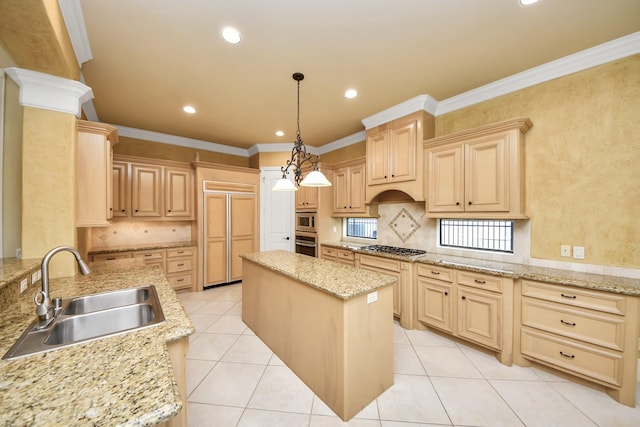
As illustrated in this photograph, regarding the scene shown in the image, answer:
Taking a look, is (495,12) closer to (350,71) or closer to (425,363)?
(350,71)

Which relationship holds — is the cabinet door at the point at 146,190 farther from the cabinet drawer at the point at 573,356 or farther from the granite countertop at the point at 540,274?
the cabinet drawer at the point at 573,356

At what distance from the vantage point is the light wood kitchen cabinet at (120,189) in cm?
372

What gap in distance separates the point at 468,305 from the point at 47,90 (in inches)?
163

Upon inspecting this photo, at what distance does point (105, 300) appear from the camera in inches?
63.4

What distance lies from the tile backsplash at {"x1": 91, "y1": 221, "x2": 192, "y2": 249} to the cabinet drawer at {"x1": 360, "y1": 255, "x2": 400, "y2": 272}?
135 inches

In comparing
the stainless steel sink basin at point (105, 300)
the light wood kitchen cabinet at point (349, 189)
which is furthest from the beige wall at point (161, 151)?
the stainless steel sink basin at point (105, 300)

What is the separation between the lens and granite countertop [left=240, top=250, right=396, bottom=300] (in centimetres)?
166

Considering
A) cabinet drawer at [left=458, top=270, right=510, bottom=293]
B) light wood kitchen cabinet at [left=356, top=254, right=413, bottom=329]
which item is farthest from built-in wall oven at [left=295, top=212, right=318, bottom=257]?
cabinet drawer at [left=458, top=270, right=510, bottom=293]

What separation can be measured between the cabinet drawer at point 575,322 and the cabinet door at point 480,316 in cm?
22

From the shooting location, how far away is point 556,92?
7.73 ft

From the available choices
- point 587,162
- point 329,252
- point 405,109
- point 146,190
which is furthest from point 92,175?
point 587,162

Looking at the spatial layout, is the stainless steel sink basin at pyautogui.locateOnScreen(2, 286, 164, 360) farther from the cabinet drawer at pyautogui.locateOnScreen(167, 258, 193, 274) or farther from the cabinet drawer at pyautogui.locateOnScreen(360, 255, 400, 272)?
the cabinet drawer at pyautogui.locateOnScreen(167, 258, 193, 274)

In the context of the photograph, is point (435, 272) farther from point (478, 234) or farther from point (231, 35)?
point (231, 35)

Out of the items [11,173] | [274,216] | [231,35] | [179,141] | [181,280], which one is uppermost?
[231,35]
